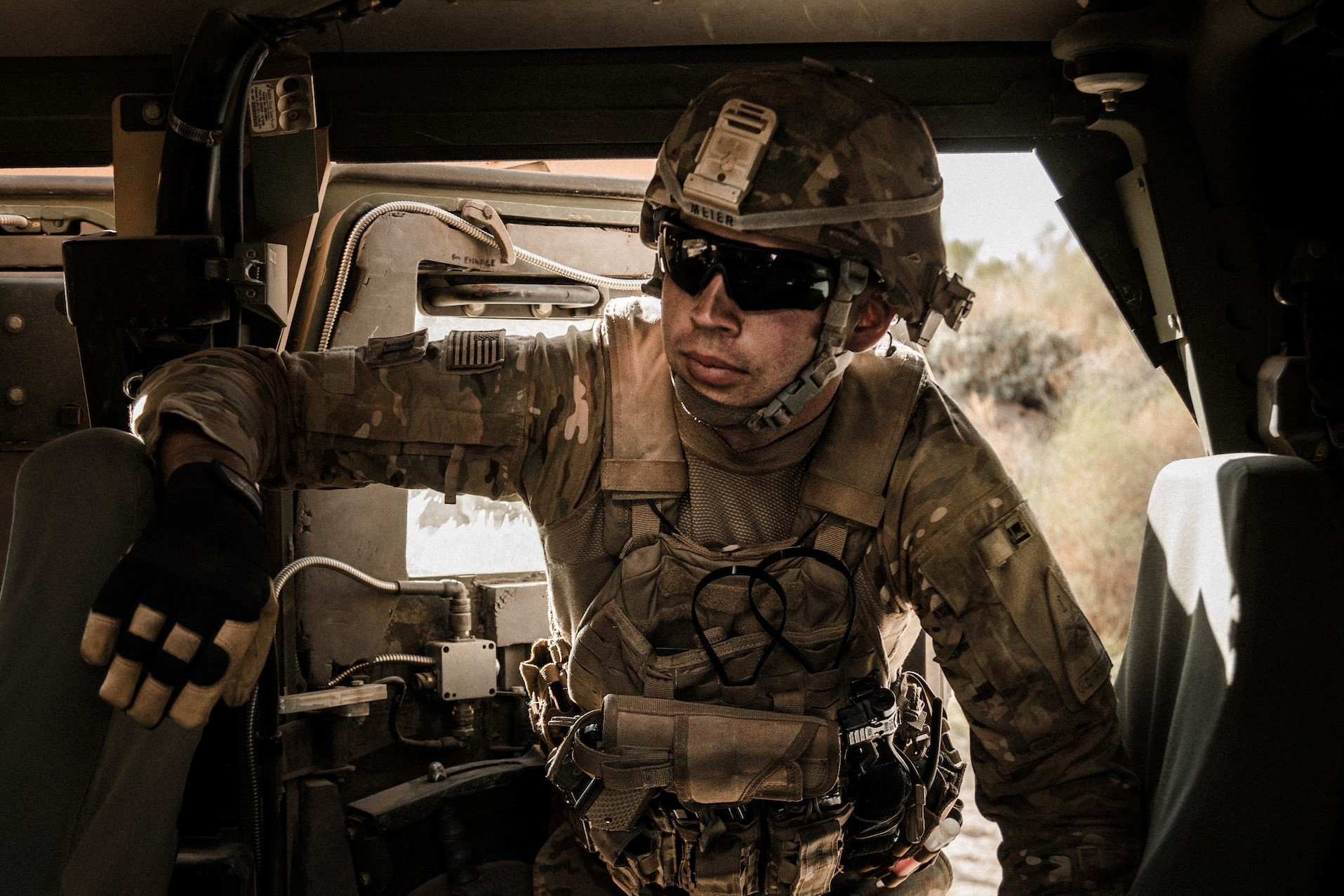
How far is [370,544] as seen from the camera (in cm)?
289

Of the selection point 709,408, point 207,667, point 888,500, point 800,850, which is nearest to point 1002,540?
point 888,500

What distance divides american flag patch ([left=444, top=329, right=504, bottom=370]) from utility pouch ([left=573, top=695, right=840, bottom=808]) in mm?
626

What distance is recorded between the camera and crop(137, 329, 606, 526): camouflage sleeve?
2.05 meters

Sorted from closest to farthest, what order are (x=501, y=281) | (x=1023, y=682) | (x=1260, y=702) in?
(x=1260, y=702), (x=1023, y=682), (x=501, y=281)

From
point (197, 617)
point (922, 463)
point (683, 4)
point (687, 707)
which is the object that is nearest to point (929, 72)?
point (683, 4)

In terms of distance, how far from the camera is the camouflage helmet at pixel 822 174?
1970mm

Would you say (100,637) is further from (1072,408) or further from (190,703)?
(1072,408)

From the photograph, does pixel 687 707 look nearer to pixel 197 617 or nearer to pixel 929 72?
pixel 197 617

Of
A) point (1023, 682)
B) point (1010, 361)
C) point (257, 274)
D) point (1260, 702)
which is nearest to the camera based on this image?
point (1260, 702)

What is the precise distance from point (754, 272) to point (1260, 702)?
988 mm

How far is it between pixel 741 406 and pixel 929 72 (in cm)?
92

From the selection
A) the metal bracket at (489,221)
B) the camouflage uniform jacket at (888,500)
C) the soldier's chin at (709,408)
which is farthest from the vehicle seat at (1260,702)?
the metal bracket at (489,221)

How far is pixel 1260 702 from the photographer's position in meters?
1.66

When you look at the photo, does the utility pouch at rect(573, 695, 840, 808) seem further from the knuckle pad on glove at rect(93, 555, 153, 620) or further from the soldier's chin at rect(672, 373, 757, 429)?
the knuckle pad on glove at rect(93, 555, 153, 620)
